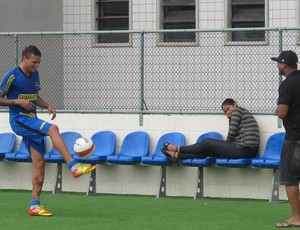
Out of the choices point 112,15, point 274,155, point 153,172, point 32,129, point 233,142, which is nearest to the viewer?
point 32,129

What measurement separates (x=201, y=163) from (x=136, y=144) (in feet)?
4.11

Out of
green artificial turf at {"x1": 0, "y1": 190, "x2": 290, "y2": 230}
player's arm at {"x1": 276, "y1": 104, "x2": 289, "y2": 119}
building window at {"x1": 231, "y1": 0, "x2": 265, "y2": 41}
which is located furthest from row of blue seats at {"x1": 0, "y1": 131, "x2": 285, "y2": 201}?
building window at {"x1": 231, "y1": 0, "x2": 265, "y2": 41}

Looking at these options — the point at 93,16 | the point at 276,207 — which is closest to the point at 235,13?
the point at 93,16

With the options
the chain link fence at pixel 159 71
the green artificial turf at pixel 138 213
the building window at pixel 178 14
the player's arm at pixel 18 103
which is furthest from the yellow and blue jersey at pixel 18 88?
the building window at pixel 178 14

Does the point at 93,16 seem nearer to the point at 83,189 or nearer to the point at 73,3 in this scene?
the point at 73,3

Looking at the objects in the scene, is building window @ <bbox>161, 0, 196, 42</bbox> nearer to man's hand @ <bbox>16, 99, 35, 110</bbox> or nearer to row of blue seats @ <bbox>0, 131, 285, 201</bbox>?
row of blue seats @ <bbox>0, 131, 285, 201</bbox>

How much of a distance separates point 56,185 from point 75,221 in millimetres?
4101

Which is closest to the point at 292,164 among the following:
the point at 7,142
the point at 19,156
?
the point at 19,156

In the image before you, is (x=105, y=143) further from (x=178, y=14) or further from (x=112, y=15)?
(x=112, y=15)

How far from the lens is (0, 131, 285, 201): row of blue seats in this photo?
16062 mm

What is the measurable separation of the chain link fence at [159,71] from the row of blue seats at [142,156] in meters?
0.44

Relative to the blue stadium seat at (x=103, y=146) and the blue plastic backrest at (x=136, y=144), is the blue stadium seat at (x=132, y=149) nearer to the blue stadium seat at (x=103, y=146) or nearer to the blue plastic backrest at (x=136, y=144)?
the blue plastic backrest at (x=136, y=144)

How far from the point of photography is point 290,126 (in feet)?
41.5

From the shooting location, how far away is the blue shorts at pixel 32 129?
542 inches
